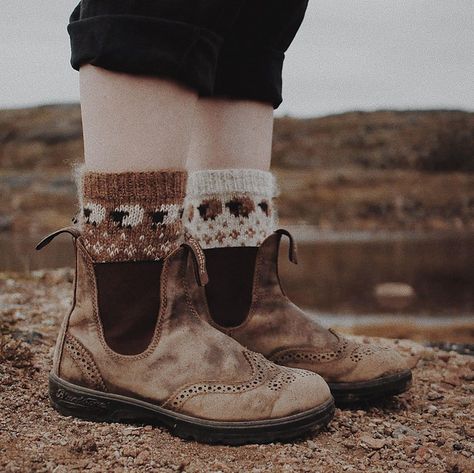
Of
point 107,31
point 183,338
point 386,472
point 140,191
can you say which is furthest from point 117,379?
point 107,31

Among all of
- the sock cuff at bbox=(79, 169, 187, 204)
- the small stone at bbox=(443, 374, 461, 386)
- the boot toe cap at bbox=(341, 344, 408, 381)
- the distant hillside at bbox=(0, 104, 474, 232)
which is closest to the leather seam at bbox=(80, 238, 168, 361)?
the sock cuff at bbox=(79, 169, 187, 204)

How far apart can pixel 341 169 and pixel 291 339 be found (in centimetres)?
1885

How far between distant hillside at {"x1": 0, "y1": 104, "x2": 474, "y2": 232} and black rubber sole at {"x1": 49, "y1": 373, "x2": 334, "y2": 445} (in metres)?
10.2

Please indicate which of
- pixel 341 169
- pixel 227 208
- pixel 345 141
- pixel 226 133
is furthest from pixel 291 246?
pixel 345 141

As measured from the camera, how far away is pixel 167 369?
1.15 m

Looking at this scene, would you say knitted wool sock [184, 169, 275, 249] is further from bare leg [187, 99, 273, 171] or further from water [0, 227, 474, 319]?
water [0, 227, 474, 319]

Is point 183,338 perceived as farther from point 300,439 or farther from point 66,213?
point 66,213

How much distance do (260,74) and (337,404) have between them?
78 centimetres

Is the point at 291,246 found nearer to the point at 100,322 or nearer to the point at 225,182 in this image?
the point at 225,182

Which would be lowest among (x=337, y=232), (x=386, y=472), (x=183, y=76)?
(x=337, y=232)

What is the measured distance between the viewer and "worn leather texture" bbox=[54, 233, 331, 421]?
1113 millimetres

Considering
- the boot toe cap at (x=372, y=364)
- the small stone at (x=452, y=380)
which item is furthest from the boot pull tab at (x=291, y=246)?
the small stone at (x=452, y=380)

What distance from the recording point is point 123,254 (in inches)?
45.0

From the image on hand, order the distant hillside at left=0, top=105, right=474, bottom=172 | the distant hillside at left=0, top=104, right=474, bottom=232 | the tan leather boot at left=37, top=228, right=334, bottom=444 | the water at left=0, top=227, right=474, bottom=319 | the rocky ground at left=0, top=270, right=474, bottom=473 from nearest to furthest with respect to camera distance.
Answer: the rocky ground at left=0, top=270, right=474, bottom=473, the tan leather boot at left=37, top=228, right=334, bottom=444, the water at left=0, top=227, right=474, bottom=319, the distant hillside at left=0, top=104, right=474, bottom=232, the distant hillside at left=0, top=105, right=474, bottom=172
